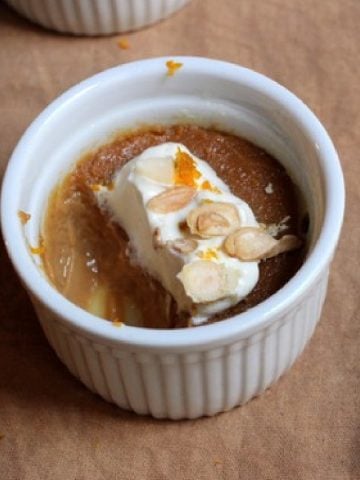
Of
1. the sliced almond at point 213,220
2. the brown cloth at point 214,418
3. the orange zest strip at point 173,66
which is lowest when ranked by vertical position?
the brown cloth at point 214,418

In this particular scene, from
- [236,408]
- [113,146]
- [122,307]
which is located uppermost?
[113,146]

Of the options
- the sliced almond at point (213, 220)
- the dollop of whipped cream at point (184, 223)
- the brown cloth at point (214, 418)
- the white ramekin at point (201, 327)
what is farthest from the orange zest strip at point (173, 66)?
the brown cloth at point (214, 418)

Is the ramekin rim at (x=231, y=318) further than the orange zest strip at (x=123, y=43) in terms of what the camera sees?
No

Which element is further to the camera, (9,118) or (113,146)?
(9,118)

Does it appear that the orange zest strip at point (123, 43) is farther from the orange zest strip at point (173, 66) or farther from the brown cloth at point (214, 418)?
the orange zest strip at point (173, 66)

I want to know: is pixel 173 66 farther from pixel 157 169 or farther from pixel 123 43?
pixel 123 43

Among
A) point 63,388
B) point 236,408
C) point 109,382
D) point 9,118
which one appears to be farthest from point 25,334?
point 9,118

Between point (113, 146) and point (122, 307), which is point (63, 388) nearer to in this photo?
point (122, 307)

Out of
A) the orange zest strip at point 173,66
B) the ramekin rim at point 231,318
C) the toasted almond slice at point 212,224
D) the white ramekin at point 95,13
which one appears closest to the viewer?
the ramekin rim at point 231,318
